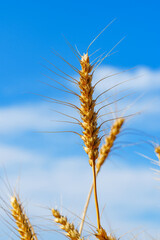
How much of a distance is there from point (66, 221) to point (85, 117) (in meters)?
0.74

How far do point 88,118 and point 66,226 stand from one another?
75 cm

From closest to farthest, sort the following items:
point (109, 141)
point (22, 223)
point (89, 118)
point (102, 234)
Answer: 1. point (102, 234)
2. point (89, 118)
3. point (22, 223)
4. point (109, 141)

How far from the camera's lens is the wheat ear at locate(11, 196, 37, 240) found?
8.34 ft

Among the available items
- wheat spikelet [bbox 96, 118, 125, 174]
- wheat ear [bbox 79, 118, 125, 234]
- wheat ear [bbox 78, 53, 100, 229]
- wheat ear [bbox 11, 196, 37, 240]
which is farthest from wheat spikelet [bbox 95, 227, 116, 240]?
wheat spikelet [bbox 96, 118, 125, 174]

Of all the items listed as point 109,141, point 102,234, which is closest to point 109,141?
point 109,141

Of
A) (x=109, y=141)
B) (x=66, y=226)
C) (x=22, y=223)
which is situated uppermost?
(x=109, y=141)

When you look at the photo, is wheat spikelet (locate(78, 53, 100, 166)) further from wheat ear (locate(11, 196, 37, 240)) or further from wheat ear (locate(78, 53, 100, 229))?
wheat ear (locate(11, 196, 37, 240))

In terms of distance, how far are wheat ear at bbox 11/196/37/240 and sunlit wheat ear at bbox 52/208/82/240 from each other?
300mm

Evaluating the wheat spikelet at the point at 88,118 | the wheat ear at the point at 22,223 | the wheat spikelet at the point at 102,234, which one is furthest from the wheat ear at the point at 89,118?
the wheat ear at the point at 22,223

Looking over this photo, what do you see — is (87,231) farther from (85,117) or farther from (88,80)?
(88,80)

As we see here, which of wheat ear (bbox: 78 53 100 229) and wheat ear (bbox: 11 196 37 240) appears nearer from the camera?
wheat ear (bbox: 78 53 100 229)

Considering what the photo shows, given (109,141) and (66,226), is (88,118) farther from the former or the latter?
(109,141)

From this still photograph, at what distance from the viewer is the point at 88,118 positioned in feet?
7.13

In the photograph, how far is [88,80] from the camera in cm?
220
